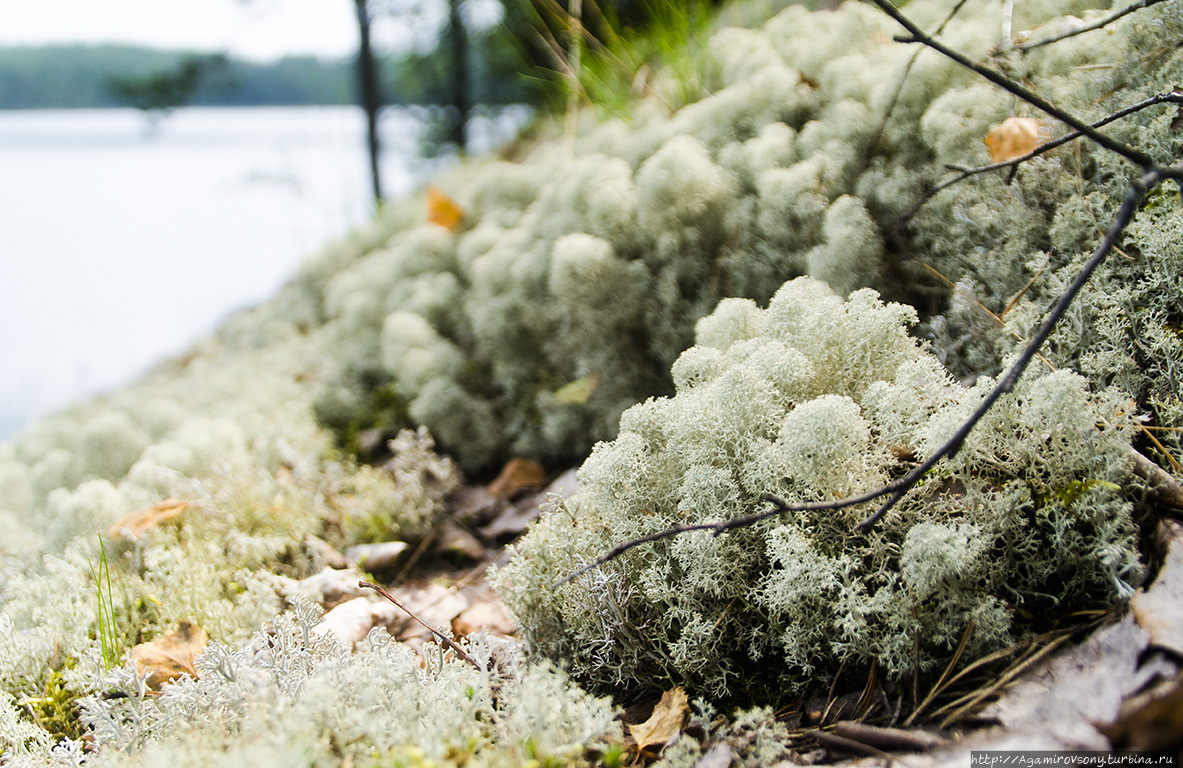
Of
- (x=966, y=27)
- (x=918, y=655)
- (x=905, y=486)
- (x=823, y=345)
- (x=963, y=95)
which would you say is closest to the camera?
(x=905, y=486)

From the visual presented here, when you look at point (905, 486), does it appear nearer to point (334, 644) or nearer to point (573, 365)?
point (334, 644)

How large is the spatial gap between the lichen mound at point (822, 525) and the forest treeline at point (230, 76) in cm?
477

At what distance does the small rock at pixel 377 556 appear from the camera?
1.97 m

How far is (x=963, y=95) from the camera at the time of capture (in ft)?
5.82

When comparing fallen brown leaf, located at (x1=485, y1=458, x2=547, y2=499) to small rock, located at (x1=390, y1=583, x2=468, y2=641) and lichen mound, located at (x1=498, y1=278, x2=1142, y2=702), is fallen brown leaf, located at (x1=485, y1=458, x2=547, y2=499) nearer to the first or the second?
small rock, located at (x1=390, y1=583, x2=468, y2=641)

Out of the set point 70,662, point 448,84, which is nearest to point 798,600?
point 70,662

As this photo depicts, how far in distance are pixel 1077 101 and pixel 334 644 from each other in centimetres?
200

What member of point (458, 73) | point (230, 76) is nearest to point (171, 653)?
point (230, 76)

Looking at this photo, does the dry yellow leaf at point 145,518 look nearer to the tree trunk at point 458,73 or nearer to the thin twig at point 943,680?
the thin twig at point 943,680

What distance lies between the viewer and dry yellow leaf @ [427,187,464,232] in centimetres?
309

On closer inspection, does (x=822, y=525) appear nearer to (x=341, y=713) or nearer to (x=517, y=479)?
(x=341, y=713)

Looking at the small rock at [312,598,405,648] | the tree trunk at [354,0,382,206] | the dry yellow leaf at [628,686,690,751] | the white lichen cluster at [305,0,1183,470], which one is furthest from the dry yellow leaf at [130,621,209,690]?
the tree trunk at [354,0,382,206]

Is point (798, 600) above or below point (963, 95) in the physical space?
below

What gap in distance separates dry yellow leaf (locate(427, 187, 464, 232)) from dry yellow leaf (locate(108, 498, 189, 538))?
5.31 feet
